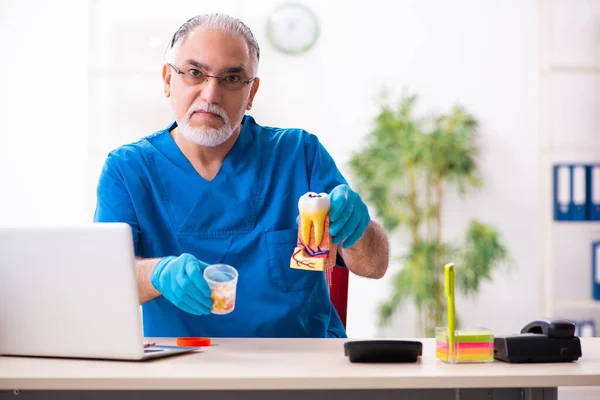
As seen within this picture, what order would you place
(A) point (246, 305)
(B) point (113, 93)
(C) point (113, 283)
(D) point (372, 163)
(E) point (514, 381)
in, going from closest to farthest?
(E) point (514, 381), (C) point (113, 283), (A) point (246, 305), (D) point (372, 163), (B) point (113, 93)

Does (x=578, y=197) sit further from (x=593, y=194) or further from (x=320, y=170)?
(x=320, y=170)

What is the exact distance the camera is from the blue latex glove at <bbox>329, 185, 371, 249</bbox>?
4.89 ft

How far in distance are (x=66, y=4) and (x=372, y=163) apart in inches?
73.2

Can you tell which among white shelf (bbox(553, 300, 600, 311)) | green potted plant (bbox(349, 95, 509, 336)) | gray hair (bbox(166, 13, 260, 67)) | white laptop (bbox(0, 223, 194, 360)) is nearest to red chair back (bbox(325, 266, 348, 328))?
gray hair (bbox(166, 13, 260, 67))

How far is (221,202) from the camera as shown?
1.91 metres

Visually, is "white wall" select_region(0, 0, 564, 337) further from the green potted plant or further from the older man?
the older man

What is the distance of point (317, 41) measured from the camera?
4.18 meters

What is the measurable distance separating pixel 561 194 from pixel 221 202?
2460 millimetres

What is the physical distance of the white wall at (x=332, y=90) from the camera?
13.7 feet

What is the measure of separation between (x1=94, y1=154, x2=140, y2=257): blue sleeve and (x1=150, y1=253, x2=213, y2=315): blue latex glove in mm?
432

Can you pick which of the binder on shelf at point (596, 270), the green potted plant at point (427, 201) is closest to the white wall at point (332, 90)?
the green potted plant at point (427, 201)

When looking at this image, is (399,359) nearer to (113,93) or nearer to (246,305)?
(246,305)

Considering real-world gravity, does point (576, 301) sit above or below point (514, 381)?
below

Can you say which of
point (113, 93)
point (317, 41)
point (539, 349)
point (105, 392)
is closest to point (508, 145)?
point (317, 41)
